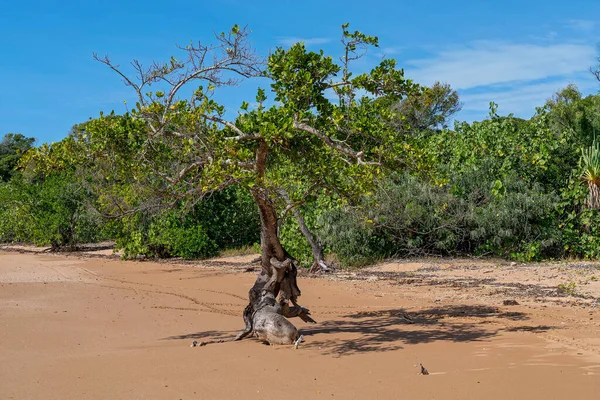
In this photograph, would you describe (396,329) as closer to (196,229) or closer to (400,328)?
(400,328)

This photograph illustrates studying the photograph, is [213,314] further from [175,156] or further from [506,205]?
[506,205]

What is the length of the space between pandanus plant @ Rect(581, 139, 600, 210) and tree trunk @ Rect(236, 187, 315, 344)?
37.5 feet

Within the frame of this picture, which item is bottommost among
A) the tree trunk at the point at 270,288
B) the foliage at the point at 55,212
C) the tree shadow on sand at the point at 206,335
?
the tree shadow on sand at the point at 206,335

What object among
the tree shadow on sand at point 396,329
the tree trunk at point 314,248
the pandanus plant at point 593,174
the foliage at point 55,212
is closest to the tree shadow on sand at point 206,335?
the tree shadow on sand at point 396,329

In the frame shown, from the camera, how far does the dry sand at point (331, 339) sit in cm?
718

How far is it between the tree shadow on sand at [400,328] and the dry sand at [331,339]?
0.03 meters

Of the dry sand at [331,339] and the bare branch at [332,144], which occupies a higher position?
the bare branch at [332,144]

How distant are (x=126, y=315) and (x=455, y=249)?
10638mm

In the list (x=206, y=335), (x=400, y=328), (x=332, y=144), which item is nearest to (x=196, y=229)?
(x=206, y=335)

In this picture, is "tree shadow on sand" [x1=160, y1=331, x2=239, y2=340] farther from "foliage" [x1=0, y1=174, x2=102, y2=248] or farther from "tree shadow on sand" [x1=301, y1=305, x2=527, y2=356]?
"foliage" [x1=0, y1=174, x2=102, y2=248]

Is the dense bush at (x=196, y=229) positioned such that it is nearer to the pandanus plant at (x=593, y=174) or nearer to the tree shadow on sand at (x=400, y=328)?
the pandanus plant at (x=593, y=174)

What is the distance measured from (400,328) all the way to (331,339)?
4.21 ft

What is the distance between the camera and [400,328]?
10.5m

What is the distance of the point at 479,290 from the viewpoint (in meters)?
14.4
